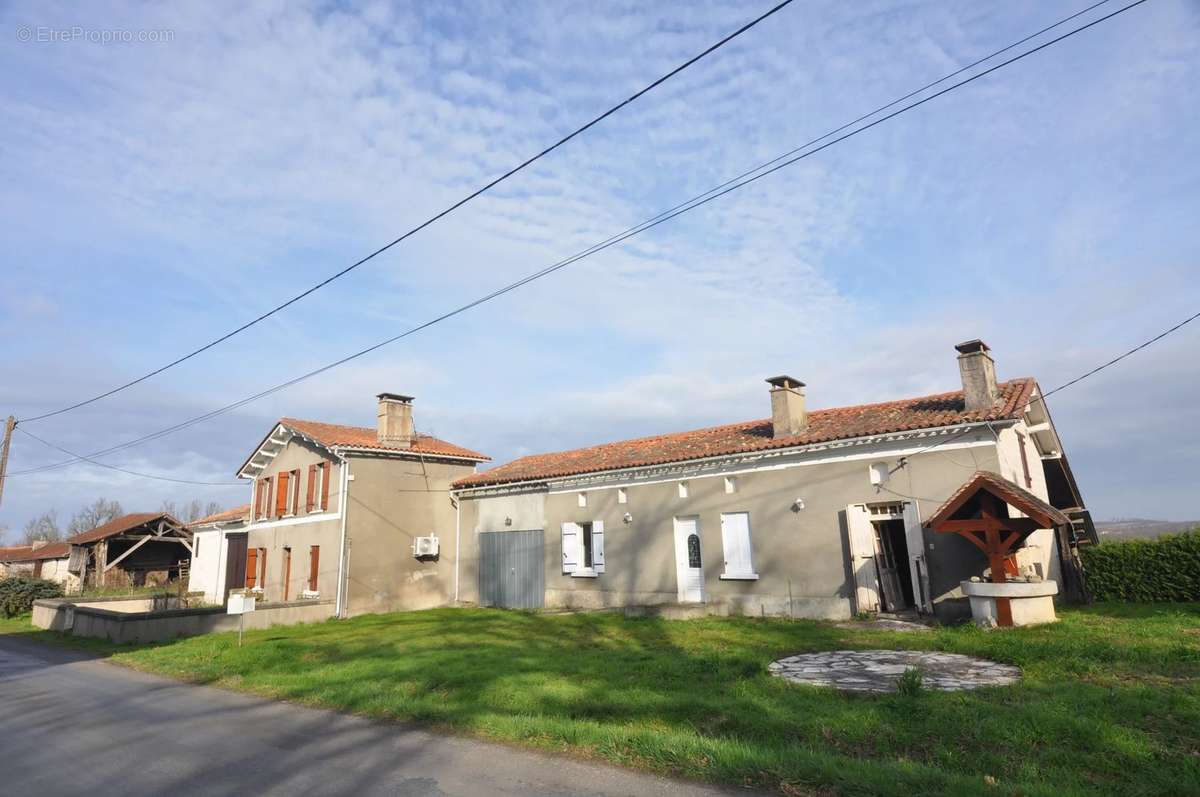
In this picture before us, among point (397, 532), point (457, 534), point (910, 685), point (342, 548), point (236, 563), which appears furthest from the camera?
A: point (236, 563)

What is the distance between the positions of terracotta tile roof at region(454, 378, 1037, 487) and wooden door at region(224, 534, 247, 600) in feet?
37.4

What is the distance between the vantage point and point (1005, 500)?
11.7m

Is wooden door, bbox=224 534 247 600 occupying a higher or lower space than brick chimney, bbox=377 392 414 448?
lower

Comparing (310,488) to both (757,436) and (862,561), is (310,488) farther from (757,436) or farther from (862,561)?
(862,561)

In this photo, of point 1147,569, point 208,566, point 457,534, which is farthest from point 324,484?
point 1147,569

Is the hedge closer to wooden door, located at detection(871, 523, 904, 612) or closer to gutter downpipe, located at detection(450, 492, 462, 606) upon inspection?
wooden door, located at detection(871, 523, 904, 612)

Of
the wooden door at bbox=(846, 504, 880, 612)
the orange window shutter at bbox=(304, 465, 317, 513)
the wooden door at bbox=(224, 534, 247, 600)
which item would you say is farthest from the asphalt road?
the wooden door at bbox=(224, 534, 247, 600)

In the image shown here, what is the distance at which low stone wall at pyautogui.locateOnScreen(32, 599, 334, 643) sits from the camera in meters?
17.7

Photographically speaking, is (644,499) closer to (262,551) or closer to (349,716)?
(349,716)

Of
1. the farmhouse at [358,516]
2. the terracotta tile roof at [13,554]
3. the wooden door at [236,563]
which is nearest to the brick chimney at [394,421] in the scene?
the farmhouse at [358,516]

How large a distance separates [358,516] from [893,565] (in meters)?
15.3

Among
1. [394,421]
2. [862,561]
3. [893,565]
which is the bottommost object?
[893,565]

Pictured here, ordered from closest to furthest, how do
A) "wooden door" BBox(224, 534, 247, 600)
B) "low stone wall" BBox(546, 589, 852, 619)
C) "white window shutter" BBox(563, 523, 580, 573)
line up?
"low stone wall" BBox(546, 589, 852, 619), "white window shutter" BBox(563, 523, 580, 573), "wooden door" BBox(224, 534, 247, 600)

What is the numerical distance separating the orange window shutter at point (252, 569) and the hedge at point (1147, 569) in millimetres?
25868
